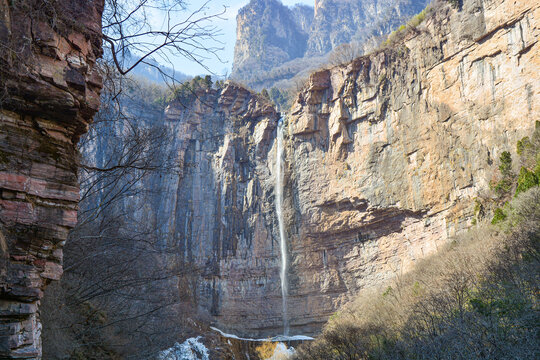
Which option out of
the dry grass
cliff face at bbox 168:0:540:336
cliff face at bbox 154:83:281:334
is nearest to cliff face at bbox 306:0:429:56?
cliff face at bbox 154:83:281:334

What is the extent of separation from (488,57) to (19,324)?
2457 centimetres

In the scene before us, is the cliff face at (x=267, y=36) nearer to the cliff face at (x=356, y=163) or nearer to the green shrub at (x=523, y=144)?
the cliff face at (x=356, y=163)

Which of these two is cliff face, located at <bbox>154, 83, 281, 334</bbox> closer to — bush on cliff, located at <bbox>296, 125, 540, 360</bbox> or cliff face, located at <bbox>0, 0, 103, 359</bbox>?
bush on cliff, located at <bbox>296, 125, 540, 360</bbox>

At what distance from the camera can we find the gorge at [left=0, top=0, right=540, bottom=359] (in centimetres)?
2228

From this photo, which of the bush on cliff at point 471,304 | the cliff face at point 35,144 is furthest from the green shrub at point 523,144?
the cliff face at point 35,144

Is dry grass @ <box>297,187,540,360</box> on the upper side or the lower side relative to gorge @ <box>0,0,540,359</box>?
lower

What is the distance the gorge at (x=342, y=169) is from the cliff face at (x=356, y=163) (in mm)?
79

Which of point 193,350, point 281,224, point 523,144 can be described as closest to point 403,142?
point 523,144

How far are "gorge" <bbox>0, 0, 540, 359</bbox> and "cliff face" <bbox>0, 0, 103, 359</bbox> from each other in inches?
309

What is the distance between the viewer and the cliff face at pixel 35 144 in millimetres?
4301

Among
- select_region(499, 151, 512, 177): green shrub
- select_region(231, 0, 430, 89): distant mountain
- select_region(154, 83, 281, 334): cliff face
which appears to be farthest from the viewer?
select_region(231, 0, 430, 89): distant mountain

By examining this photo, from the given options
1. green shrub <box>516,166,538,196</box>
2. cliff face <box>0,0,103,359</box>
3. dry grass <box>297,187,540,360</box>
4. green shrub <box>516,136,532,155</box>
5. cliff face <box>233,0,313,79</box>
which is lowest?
dry grass <box>297,187,540,360</box>

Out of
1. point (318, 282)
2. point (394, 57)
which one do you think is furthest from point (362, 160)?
point (318, 282)

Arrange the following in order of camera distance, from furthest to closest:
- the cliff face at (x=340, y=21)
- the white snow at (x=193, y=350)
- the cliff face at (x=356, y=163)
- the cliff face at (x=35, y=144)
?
1. the cliff face at (x=340, y=21)
2. the cliff face at (x=356, y=163)
3. the white snow at (x=193, y=350)
4. the cliff face at (x=35, y=144)
